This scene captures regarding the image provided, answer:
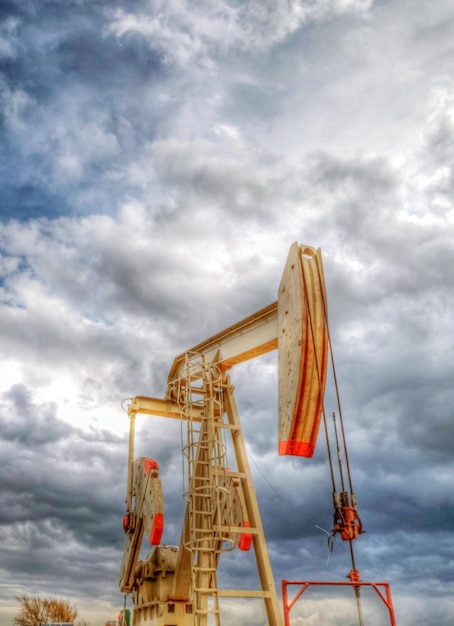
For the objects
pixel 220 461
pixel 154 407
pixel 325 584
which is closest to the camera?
pixel 325 584

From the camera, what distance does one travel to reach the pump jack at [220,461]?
30.9 feet

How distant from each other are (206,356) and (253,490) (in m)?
3.01

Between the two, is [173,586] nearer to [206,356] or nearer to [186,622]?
[186,622]

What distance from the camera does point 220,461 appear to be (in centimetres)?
1180

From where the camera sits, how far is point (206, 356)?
13.6 meters

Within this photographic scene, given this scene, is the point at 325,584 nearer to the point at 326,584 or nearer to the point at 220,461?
the point at 326,584

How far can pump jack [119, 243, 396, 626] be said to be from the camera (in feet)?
30.9

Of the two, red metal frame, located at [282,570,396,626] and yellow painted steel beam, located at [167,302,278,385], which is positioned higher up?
yellow painted steel beam, located at [167,302,278,385]

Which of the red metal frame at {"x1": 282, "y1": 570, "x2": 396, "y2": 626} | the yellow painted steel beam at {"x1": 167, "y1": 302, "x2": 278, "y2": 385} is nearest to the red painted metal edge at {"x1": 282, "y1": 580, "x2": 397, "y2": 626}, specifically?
the red metal frame at {"x1": 282, "y1": 570, "x2": 396, "y2": 626}

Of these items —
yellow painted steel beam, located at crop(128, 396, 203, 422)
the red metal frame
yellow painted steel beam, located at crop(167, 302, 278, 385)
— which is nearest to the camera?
the red metal frame

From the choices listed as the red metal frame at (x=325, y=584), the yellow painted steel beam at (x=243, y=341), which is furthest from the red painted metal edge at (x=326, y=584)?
the yellow painted steel beam at (x=243, y=341)

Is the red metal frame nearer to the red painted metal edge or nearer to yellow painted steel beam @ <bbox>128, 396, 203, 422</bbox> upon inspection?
the red painted metal edge

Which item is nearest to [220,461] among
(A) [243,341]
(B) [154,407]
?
(A) [243,341]

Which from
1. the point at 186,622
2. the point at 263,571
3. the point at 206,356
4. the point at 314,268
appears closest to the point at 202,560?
the point at 263,571
